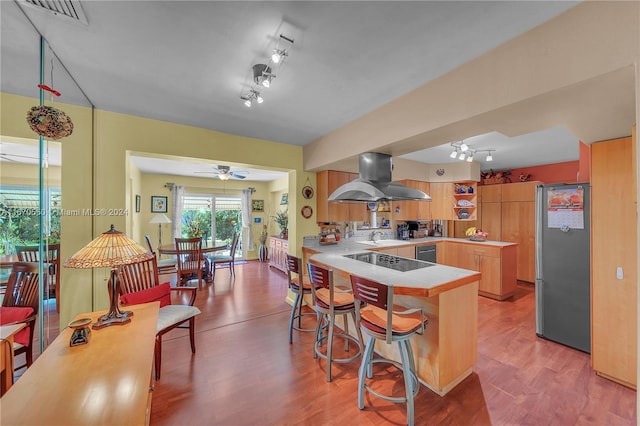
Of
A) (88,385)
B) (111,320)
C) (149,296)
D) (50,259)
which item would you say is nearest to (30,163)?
(50,259)

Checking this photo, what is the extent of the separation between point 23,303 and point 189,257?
9.49ft

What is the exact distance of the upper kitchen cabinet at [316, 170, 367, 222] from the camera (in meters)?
3.67

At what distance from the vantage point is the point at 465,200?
488 centimetres

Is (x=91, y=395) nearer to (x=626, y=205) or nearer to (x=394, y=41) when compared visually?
(x=394, y=41)

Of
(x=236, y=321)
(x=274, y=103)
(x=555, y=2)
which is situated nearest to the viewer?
(x=555, y=2)

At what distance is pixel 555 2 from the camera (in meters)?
1.16

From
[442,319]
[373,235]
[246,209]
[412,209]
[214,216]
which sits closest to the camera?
[442,319]

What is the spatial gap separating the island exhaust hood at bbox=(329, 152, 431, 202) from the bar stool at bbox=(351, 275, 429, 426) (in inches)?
43.0

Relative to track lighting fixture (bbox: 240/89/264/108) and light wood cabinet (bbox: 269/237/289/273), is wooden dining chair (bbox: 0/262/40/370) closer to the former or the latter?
track lighting fixture (bbox: 240/89/264/108)

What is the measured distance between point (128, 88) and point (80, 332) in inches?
72.7

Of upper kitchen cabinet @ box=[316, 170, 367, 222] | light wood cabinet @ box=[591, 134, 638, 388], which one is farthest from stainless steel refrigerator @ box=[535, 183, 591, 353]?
upper kitchen cabinet @ box=[316, 170, 367, 222]

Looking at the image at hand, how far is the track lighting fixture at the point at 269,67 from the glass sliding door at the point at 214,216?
544cm

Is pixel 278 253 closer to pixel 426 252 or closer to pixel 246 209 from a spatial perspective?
pixel 246 209

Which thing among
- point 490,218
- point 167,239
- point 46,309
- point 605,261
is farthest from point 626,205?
point 167,239
